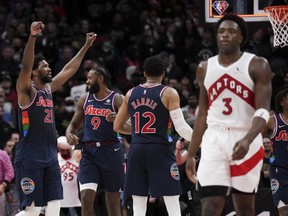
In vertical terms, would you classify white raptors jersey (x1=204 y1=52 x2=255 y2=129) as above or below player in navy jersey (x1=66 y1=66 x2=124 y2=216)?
above

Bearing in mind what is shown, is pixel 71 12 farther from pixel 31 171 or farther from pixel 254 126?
pixel 254 126

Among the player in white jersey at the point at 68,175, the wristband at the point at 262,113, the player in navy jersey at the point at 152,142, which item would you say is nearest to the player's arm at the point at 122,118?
the player in navy jersey at the point at 152,142

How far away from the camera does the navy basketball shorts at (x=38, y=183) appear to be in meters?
9.48

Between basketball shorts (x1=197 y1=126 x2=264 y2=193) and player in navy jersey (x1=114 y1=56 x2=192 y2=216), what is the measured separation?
7.91ft

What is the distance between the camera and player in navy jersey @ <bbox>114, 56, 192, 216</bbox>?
9.49 metres

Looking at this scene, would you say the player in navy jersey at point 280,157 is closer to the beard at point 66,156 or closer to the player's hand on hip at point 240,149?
the player's hand on hip at point 240,149

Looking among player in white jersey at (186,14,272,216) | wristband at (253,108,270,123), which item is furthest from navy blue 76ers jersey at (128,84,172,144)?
wristband at (253,108,270,123)

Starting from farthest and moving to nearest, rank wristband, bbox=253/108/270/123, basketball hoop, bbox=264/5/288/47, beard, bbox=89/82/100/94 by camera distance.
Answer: beard, bbox=89/82/100/94 → basketball hoop, bbox=264/5/288/47 → wristband, bbox=253/108/270/123

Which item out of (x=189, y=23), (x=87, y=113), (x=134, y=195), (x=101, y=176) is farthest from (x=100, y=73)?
(x=189, y=23)

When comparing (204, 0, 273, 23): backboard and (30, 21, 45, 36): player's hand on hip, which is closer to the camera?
(30, 21, 45, 36): player's hand on hip

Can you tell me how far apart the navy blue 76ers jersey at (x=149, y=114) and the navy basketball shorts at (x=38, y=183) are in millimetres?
1124

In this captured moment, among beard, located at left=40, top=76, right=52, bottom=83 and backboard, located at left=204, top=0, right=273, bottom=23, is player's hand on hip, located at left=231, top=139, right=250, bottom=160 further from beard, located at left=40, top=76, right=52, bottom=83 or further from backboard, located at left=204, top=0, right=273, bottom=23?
backboard, located at left=204, top=0, right=273, bottom=23

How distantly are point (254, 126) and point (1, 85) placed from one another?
1068 centimetres

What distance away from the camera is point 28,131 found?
31.5ft
